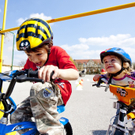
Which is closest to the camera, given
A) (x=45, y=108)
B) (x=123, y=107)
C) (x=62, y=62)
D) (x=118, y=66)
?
(x=45, y=108)

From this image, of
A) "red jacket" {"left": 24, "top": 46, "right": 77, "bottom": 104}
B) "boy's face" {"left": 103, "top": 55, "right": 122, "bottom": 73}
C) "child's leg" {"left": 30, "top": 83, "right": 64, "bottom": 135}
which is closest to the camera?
"child's leg" {"left": 30, "top": 83, "right": 64, "bottom": 135}

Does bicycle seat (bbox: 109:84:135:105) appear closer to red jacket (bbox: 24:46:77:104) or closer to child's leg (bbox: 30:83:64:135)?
red jacket (bbox: 24:46:77:104)

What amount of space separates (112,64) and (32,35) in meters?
0.98

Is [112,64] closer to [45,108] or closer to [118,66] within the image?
[118,66]

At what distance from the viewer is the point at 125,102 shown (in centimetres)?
113

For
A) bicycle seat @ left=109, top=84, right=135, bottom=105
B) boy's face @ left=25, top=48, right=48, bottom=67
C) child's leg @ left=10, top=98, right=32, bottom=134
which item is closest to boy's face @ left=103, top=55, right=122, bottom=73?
bicycle seat @ left=109, top=84, right=135, bottom=105

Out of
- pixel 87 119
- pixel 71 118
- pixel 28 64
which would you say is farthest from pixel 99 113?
pixel 28 64

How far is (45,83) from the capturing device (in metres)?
0.92

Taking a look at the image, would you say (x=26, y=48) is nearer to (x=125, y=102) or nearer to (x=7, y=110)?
(x=7, y=110)

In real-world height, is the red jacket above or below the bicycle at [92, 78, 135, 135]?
above

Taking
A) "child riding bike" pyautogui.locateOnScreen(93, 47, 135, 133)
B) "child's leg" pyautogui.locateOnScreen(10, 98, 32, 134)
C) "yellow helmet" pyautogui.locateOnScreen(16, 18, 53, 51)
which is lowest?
"child's leg" pyautogui.locateOnScreen(10, 98, 32, 134)

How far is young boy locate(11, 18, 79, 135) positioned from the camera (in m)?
0.84

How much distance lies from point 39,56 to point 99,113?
1.91 m

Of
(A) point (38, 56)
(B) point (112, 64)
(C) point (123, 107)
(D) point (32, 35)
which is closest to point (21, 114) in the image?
(A) point (38, 56)
